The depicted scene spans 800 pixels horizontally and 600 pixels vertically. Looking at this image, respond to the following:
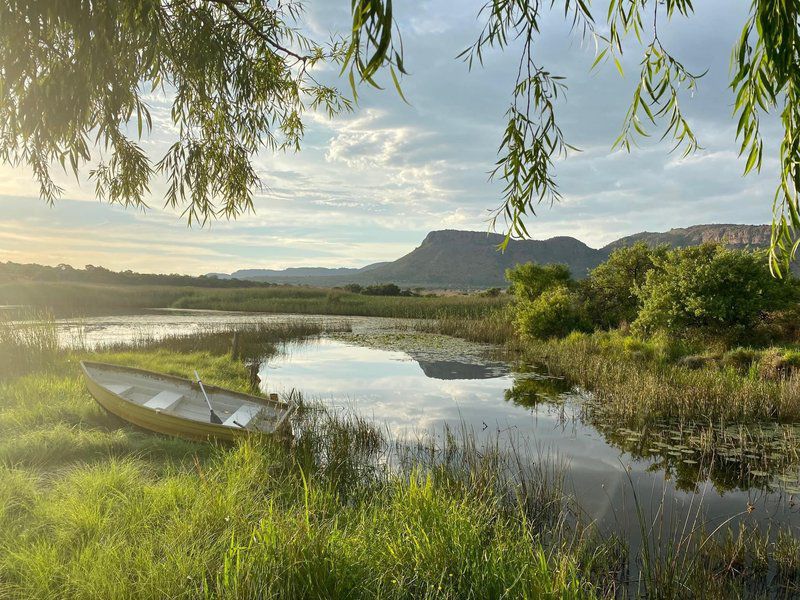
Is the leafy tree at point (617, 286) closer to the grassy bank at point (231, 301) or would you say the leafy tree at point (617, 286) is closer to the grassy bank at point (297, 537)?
the grassy bank at point (231, 301)

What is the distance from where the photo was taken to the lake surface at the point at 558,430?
6289 millimetres

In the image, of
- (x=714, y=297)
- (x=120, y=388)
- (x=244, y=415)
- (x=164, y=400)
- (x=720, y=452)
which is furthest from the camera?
(x=714, y=297)

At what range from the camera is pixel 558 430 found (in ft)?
30.9

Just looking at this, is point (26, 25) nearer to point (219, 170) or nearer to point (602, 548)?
point (219, 170)

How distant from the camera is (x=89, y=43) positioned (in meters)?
3.88

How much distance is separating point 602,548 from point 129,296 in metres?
50.1

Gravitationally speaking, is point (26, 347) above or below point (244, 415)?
above

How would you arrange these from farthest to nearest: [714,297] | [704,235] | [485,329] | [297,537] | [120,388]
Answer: [704,235], [485,329], [714,297], [120,388], [297,537]

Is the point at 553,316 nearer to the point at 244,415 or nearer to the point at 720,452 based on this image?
the point at 720,452

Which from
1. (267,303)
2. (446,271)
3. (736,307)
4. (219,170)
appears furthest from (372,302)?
(446,271)

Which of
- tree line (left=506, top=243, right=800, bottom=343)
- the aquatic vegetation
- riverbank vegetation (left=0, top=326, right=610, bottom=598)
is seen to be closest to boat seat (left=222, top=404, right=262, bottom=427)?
riverbank vegetation (left=0, top=326, right=610, bottom=598)

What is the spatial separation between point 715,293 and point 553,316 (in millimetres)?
6644

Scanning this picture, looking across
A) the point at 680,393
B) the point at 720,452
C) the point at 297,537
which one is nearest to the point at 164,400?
the point at 297,537

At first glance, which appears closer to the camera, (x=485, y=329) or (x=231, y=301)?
(x=485, y=329)
